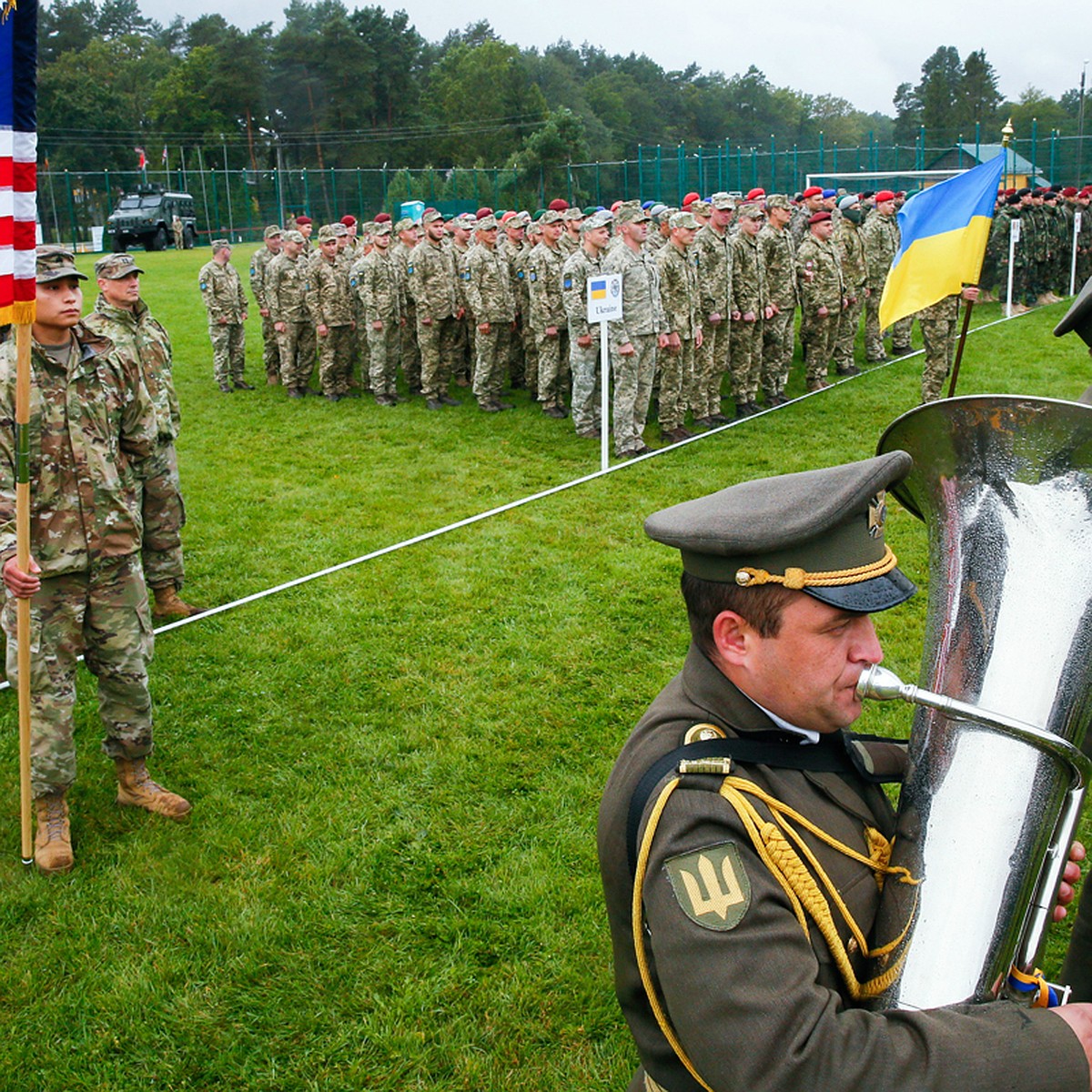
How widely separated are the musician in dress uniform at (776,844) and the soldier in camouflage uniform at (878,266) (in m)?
15.5

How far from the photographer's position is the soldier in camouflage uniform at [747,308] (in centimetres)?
1295

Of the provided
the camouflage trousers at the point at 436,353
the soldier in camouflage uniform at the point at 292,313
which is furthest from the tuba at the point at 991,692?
the soldier in camouflage uniform at the point at 292,313

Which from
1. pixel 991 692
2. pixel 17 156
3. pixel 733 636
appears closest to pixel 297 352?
pixel 17 156

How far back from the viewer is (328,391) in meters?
15.1

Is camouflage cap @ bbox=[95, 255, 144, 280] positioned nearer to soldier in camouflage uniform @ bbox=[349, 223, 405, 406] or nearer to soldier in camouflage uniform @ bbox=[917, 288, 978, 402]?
soldier in camouflage uniform @ bbox=[349, 223, 405, 406]

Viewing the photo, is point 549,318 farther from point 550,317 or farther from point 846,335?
point 846,335

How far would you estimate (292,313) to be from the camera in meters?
14.9

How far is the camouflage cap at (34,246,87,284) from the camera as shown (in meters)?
4.48

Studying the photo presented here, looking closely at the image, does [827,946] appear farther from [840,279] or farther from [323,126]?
[323,126]

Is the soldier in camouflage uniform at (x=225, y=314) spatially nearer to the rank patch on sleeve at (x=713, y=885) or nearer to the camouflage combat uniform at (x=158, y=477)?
the camouflage combat uniform at (x=158, y=477)

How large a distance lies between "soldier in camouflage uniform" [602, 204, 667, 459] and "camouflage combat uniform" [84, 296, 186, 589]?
5.17 meters

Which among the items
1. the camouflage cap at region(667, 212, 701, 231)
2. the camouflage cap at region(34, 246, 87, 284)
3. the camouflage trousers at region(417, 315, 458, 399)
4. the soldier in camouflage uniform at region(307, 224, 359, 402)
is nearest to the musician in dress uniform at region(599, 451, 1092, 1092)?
the camouflage cap at region(34, 246, 87, 284)

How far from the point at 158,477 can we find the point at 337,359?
808 centimetres

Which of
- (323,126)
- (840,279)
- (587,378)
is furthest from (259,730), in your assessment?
(323,126)
